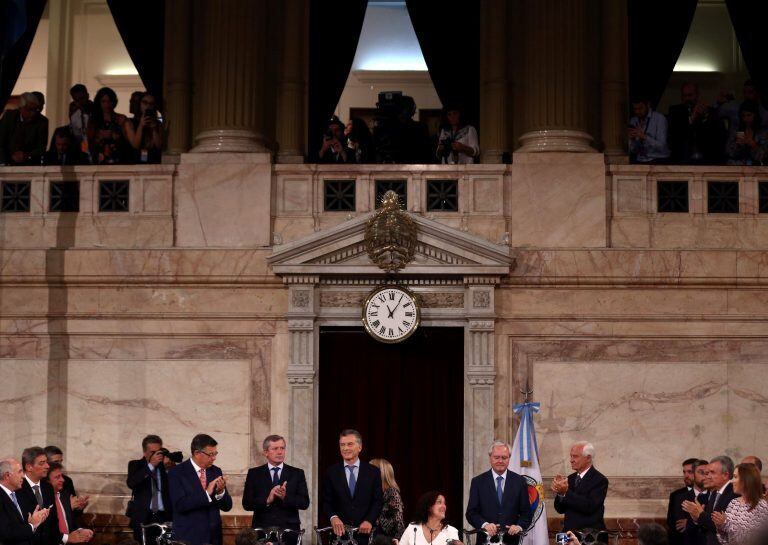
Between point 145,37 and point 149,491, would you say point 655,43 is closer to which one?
point 145,37

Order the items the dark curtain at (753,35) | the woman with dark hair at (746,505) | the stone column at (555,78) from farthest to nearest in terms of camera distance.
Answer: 1. the dark curtain at (753,35)
2. the stone column at (555,78)
3. the woman with dark hair at (746,505)

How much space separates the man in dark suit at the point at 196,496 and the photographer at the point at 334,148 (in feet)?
14.8

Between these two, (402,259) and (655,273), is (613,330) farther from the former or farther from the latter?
(402,259)

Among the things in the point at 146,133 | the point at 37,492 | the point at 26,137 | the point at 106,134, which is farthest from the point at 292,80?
the point at 37,492

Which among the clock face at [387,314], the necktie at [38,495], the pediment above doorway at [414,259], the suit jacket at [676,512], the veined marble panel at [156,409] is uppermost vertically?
the pediment above doorway at [414,259]

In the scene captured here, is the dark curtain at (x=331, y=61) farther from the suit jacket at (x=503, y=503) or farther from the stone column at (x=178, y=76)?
the suit jacket at (x=503, y=503)

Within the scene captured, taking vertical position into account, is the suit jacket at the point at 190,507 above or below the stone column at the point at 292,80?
below

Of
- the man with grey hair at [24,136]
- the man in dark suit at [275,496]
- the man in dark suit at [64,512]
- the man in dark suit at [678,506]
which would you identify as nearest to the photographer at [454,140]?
the man in dark suit at [678,506]

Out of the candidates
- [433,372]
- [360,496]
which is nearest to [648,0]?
[433,372]

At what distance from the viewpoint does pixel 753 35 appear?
14.5 meters

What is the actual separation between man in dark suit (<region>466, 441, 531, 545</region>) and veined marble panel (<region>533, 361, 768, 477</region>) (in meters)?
2.26

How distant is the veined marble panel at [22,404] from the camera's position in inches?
525

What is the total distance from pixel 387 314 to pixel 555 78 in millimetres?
2952

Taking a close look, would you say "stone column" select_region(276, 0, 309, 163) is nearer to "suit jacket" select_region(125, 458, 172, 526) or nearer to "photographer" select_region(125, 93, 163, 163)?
"photographer" select_region(125, 93, 163, 163)
